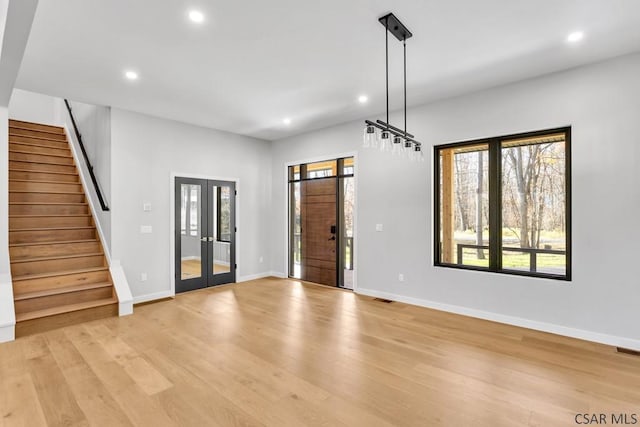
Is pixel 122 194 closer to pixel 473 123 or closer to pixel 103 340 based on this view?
pixel 103 340

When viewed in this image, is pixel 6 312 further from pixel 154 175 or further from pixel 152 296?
pixel 154 175

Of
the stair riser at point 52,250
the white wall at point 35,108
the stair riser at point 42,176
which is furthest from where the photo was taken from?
the white wall at point 35,108

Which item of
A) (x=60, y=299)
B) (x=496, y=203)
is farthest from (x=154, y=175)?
(x=496, y=203)

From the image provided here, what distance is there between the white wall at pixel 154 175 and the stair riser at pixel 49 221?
1.09 meters

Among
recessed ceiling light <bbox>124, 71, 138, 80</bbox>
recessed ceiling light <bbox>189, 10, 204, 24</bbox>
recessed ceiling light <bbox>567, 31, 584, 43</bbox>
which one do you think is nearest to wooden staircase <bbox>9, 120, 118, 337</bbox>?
recessed ceiling light <bbox>124, 71, 138, 80</bbox>

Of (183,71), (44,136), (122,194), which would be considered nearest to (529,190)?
(183,71)

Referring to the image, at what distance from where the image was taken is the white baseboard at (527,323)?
3248mm

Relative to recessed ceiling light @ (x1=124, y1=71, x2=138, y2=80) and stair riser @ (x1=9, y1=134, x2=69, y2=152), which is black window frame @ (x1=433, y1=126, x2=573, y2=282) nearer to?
recessed ceiling light @ (x1=124, y1=71, x2=138, y2=80)

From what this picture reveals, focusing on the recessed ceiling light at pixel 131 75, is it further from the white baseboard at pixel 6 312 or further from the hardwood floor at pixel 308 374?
the hardwood floor at pixel 308 374

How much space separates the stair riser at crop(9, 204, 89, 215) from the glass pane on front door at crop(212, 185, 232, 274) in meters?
2.15

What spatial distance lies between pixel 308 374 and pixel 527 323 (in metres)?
2.80

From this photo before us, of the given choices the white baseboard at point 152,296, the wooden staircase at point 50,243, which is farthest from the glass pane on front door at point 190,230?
the wooden staircase at point 50,243

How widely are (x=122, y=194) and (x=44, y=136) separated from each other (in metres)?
3.30

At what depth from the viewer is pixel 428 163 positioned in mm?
4566
